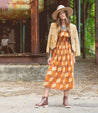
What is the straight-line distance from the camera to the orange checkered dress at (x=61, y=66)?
18.4 feet

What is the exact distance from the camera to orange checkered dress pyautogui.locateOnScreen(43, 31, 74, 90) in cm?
562

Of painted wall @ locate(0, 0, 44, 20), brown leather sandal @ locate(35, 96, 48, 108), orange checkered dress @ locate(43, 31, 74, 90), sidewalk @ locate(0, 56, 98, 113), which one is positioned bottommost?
sidewalk @ locate(0, 56, 98, 113)

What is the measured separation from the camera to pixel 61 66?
5648 millimetres

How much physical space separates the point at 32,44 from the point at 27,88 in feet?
7.39

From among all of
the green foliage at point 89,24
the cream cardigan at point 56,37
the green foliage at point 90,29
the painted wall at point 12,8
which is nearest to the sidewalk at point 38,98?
the cream cardigan at point 56,37

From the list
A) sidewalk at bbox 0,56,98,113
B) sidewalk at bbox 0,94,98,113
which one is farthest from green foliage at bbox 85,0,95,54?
sidewalk at bbox 0,94,98,113

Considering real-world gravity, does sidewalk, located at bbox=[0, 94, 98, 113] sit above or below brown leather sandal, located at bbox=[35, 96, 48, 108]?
below

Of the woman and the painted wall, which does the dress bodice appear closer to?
the woman

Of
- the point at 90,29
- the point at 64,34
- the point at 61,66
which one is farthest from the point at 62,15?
the point at 90,29

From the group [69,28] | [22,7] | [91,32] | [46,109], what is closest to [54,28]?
[69,28]

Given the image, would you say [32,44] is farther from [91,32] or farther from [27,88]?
[91,32]

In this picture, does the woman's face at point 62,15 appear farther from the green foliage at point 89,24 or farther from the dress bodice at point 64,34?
the green foliage at point 89,24

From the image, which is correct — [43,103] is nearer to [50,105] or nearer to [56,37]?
[50,105]

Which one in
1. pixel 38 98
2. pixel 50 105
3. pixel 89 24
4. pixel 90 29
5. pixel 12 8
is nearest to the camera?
pixel 50 105
